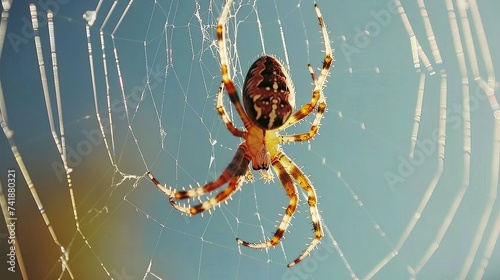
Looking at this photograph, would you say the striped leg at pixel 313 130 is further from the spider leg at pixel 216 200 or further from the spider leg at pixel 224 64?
the spider leg at pixel 224 64

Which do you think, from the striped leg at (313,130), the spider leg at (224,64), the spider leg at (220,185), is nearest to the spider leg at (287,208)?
the striped leg at (313,130)

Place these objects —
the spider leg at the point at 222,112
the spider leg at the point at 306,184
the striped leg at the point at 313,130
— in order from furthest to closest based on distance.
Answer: the spider leg at the point at 306,184 → the striped leg at the point at 313,130 → the spider leg at the point at 222,112

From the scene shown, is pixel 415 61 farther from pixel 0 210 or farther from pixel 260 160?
pixel 0 210

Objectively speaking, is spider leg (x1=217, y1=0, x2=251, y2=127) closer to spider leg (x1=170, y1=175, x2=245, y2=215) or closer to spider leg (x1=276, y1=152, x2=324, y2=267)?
spider leg (x1=170, y1=175, x2=245, y2=215)

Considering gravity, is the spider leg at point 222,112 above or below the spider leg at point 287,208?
above

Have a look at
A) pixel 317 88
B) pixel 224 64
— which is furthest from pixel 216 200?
pixel 317 88

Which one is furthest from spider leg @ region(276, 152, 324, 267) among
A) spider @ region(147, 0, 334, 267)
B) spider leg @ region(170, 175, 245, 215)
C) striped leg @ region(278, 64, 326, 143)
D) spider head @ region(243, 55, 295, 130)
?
spider head @ region(243, 55, 295, 130)

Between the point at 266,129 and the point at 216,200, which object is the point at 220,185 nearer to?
the point at 216,200
